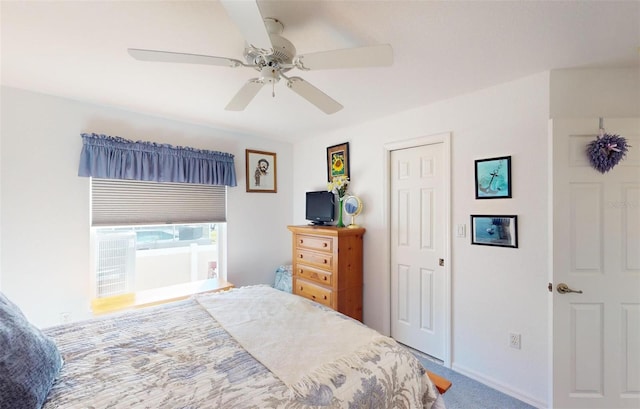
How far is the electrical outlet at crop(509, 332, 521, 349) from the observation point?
2053 mm

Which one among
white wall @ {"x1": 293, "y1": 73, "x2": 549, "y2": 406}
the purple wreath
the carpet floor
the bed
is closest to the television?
white wall @ {"x1": 293, "y1": 73, "x2": 549, "y2": 406}

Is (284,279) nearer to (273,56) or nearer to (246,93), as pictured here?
(246,93)

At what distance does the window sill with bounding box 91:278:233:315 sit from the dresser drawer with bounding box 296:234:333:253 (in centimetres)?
95

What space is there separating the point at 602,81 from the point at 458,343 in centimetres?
225

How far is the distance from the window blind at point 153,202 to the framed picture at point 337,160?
4.60 ft

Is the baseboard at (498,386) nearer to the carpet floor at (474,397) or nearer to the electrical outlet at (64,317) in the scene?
the carpet floor at (474,397)

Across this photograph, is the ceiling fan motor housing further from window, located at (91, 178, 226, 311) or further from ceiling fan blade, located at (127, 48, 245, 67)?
window, located at (91, 178, 226, 311)

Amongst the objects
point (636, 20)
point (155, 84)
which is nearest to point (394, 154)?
point (636, 20)

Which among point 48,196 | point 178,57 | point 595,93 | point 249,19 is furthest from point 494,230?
point 48,196

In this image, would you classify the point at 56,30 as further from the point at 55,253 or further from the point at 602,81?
the point at 602,81

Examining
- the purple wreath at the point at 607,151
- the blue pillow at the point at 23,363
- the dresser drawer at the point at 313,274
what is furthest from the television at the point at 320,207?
the blue pillow at the point at 23,363

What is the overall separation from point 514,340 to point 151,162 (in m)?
3.67

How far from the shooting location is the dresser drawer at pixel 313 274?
294cm

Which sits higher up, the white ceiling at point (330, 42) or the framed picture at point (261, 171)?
the white ceiling at point (330, 42)
